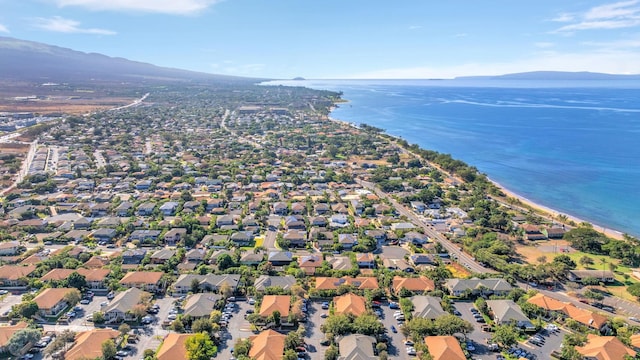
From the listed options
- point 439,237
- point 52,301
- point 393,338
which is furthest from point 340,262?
point 52,301

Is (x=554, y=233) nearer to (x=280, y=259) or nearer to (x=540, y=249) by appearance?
(x=540, y=249)

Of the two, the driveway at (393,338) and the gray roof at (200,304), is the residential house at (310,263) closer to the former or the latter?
the driveway at (393,338)

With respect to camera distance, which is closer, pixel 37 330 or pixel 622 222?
pixel 37 330

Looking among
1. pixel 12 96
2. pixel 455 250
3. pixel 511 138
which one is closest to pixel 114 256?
pixel 455 250

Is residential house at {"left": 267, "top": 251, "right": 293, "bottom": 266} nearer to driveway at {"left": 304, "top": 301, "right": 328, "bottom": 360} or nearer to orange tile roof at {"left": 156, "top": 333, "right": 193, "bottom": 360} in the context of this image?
driveway at {"left": 304, "top": 301, "right": 328, "bottom": 360}

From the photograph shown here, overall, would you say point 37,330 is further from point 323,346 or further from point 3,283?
point 323,346

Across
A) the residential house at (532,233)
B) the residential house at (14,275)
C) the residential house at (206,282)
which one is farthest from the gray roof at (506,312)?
the residential house at (14,275)
